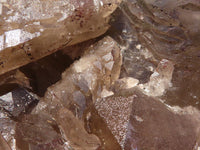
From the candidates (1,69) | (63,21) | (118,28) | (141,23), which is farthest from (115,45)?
(1,69)

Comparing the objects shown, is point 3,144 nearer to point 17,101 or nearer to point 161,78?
point 17,101

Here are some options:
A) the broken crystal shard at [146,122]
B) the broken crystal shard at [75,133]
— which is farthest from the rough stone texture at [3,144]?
the broken crystal shard at [146,122]

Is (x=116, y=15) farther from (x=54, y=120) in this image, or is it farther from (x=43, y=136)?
(x=43, y=136)

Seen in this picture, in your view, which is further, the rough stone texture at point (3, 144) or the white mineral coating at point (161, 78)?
the white mineral coating at point (161, 78)

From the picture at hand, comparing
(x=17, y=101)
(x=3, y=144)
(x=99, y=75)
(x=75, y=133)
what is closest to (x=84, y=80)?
(x=99, y=75)

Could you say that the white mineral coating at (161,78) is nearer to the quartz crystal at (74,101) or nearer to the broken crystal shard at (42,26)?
the quartz crystal at (74,101)

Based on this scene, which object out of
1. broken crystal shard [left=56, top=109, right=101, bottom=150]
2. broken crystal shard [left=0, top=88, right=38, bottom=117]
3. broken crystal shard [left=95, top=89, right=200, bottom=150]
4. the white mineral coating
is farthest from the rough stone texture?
the white mineral coating
